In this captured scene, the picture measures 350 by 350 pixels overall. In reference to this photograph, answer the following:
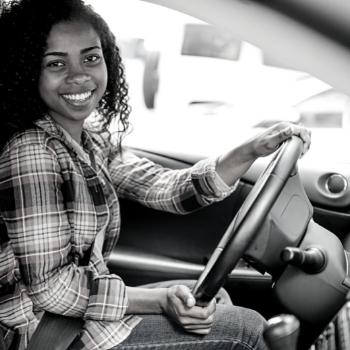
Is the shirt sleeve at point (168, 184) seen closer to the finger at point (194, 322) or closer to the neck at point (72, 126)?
the neck at point (72, 126)

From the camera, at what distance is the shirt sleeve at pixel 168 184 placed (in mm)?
1716

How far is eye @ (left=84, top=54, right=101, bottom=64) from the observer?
158 cm

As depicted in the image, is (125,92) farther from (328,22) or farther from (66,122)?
(328,22)

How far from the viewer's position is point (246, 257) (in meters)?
1.49

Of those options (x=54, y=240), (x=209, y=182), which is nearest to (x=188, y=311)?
(x=54, y=240)

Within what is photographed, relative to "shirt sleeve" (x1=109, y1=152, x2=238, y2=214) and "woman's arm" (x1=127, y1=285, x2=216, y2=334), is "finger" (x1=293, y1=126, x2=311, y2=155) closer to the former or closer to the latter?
"shirt sleeve" (x1=109, y1=152, x2=238, y2=214)

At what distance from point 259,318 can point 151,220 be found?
0.66 metres

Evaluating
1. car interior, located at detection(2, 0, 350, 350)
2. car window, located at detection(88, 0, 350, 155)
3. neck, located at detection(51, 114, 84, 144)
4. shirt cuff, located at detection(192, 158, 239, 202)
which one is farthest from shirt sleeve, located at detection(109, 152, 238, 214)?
car window, located at detection(88, 0, 350, 155)

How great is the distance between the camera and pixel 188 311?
1357 millimetres

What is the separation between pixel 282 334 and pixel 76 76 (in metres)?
0.73

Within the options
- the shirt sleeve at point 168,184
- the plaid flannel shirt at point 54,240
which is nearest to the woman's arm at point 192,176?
the shirt sleeve at point 168,184

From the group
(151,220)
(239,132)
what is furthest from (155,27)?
(151,220)

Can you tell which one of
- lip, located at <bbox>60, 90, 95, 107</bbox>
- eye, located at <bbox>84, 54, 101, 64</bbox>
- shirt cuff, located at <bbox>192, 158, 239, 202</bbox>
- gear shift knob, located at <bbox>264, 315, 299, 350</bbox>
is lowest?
gear shift knob, located at <bbox>264, 315, 299, 350</bbox>

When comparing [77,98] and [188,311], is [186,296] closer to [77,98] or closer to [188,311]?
[188,311]
